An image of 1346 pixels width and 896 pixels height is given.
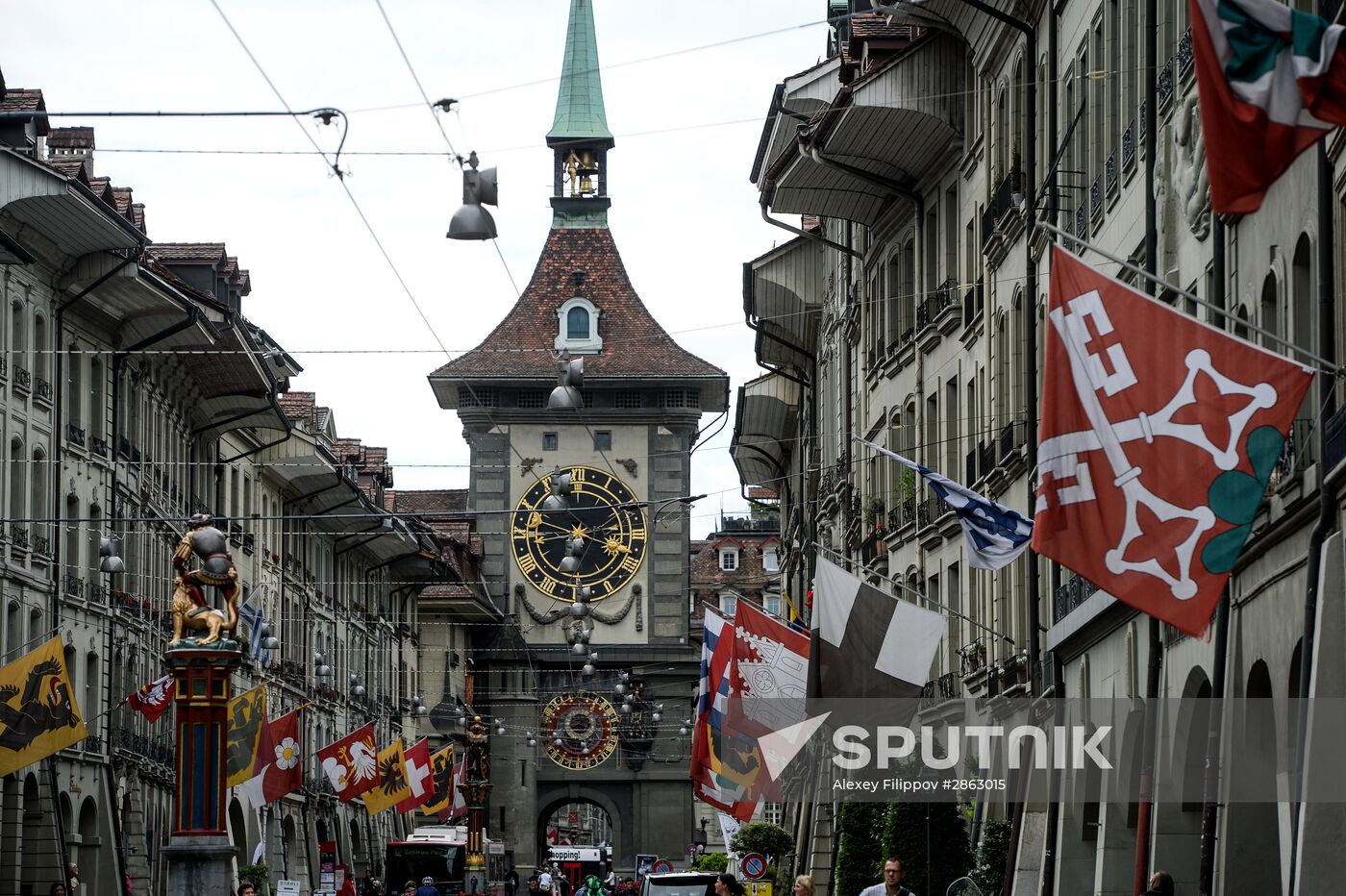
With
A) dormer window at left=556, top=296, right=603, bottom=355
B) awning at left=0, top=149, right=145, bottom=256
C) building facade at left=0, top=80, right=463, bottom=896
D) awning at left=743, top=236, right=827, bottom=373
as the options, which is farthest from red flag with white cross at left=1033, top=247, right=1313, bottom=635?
dormer window at left=556, top=296, right=603, bottom=355

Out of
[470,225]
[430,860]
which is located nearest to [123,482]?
[430,860]

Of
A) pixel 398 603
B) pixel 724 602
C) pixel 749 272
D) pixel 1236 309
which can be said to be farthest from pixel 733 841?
pixel 724 602

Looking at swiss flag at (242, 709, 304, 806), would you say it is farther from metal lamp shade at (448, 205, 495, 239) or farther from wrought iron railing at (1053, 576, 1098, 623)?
metal lamp shade at (448, 205, 495, 239)

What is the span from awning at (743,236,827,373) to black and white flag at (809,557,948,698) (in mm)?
27822

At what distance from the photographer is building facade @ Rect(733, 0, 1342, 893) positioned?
59.3ft

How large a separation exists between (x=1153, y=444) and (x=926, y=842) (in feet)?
55.3

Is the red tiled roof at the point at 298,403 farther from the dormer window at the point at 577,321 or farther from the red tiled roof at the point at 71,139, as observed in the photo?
the dormer window at the point at 577,321

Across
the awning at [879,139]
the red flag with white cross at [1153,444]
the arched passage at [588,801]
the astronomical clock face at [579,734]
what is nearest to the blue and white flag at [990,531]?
the red flag with white cross at [1153,444]

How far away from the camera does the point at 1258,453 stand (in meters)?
13.2

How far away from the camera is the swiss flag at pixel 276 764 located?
150 ft

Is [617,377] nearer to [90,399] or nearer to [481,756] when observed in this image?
[481,756]

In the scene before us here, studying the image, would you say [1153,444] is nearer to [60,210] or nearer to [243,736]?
[243,736]

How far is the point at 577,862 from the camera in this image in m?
104

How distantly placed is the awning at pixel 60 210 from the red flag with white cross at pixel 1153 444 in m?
28.3
